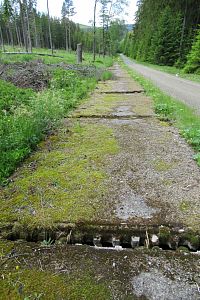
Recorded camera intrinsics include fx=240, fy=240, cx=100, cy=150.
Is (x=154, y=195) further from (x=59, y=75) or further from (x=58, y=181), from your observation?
(x=59, y=75)

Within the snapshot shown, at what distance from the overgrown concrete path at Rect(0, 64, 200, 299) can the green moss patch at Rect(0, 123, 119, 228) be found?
1cm

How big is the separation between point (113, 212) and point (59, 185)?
0.83 metres

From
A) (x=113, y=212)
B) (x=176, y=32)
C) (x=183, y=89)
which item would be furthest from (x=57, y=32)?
(x=113, y=212)

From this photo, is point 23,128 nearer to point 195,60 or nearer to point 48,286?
point 48,286

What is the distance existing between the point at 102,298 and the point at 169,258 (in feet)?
1.98

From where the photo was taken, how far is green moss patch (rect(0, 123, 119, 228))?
2.32 metres

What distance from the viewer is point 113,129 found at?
4.99 meters

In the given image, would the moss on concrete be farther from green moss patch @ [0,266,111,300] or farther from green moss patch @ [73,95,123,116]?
green moss patch @ [73,95,123,116]

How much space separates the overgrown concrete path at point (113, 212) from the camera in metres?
1.68

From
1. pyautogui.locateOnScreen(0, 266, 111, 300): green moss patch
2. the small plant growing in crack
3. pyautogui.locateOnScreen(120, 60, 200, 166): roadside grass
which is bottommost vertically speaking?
the small plant growing in crack

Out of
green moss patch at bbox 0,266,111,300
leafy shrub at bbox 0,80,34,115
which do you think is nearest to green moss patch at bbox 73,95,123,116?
leafy shrub at bbox 0,80,34,115

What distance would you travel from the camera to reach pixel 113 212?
2.33 meters

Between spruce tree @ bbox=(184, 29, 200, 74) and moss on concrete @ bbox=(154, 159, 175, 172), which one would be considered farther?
spruce tree @ bbox=(184, 29, 200, 74)

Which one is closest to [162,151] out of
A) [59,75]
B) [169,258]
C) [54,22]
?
[169,258]
